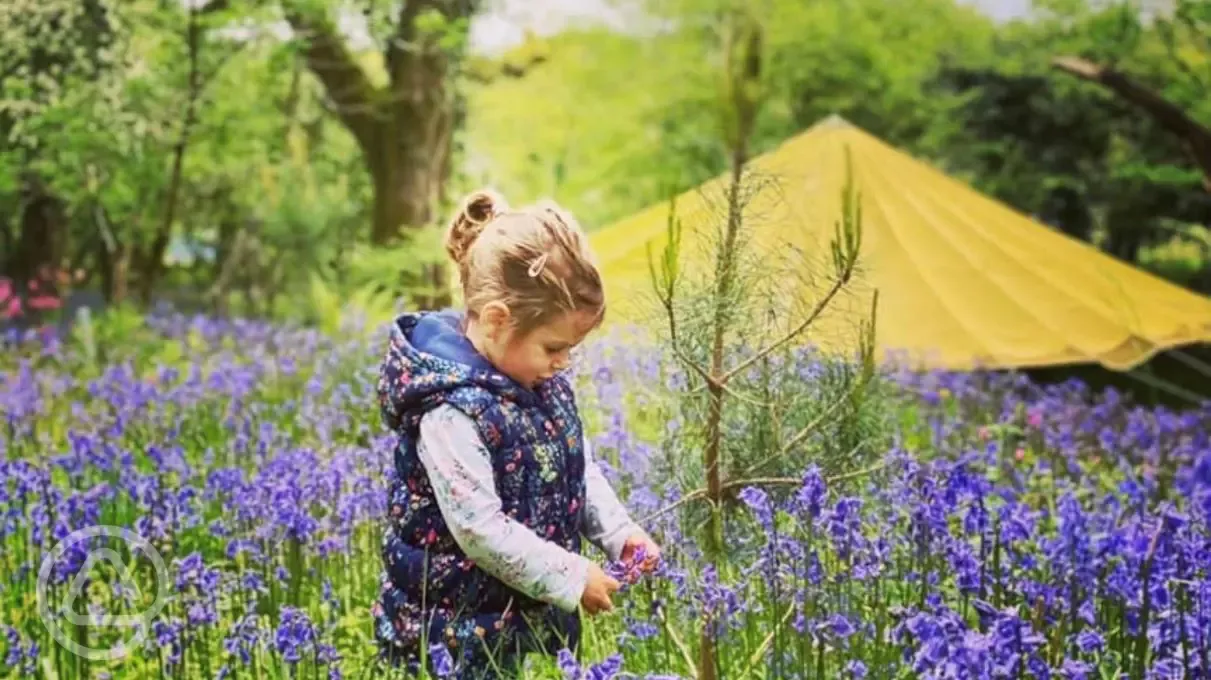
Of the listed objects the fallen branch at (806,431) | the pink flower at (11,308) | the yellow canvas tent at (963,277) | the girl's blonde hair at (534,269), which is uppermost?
the girl's blonde hair at (534,269)

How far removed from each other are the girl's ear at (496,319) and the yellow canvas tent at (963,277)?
538 cm

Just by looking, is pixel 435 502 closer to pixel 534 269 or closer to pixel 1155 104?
pixel 534 269

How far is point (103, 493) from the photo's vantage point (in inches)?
178

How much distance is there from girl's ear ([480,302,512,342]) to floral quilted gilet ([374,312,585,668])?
0.26 feet

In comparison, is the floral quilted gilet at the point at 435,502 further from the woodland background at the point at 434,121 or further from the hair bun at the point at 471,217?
the woodland background at the point at 434,121

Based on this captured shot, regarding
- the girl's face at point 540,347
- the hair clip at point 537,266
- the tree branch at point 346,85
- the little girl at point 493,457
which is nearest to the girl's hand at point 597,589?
the little girl at point 493,457

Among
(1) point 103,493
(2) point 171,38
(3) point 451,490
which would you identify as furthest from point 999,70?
(3) point 451,490

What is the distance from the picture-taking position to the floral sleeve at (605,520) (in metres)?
3.11

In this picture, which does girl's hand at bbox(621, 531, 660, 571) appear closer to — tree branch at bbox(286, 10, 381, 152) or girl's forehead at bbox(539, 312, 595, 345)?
girl's forehead at bbox(539, 312, 595, 345)

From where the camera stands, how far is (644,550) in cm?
292

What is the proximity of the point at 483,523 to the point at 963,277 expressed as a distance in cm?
710

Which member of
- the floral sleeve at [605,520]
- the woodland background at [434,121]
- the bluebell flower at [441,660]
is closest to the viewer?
the bluebell flower at [441,660]

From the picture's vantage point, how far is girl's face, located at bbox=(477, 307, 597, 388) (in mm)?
2818

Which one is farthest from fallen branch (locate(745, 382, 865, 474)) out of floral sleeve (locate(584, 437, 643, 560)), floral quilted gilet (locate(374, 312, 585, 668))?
floral quilted gilet (locate(374, 312, 585, 668))
